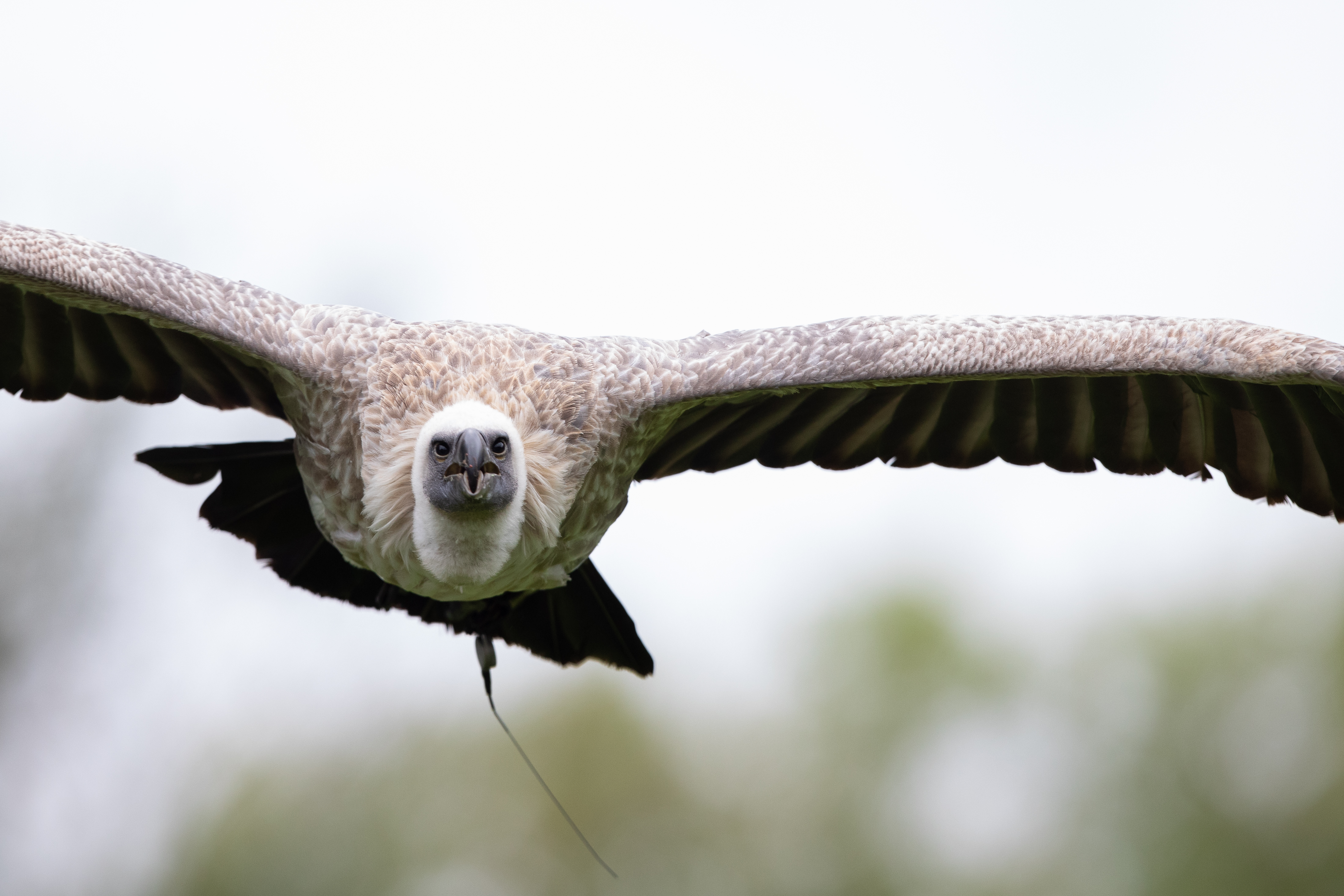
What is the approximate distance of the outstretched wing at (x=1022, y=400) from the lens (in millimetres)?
6094

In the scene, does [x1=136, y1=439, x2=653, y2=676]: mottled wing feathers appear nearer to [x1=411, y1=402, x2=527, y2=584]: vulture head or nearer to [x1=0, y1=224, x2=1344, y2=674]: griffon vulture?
[x1=0, y1=224, x2=1344, y2=674]: griffon vulture

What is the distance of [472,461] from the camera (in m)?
5.12

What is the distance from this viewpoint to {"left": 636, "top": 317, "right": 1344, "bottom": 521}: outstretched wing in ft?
20.0

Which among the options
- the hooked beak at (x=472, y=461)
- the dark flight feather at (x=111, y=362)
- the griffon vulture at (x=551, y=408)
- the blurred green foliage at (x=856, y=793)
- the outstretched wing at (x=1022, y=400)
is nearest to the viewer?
the hooked beak at (x=472, y=461)

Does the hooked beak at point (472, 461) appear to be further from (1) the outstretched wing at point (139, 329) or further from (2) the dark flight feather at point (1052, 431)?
(2) the dark flight feather at point (1052, 431)

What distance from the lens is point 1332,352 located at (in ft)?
18.6

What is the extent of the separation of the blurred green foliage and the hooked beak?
72.0ft

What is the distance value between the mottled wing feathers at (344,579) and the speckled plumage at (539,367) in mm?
638

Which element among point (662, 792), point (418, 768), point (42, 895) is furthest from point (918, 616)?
point (42, 895)

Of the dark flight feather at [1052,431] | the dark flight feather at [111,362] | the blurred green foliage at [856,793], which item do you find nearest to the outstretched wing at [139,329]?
the dark flight feather at [111,362]

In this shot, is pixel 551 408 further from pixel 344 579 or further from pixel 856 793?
pixel 856 793

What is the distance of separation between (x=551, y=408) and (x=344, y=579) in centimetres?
202

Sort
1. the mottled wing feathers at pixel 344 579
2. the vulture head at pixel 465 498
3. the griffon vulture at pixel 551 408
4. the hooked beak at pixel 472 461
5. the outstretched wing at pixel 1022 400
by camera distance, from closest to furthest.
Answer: the hooked beak at pixel 472 461
the vulture head at pixel 465 498
the griffon vulture at pixel 551 408
the outstretched wing at pixel 1022 400
the mottled wing feathers at pixel 344 579

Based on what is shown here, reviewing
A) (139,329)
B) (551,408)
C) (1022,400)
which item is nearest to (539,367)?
(551,408)
